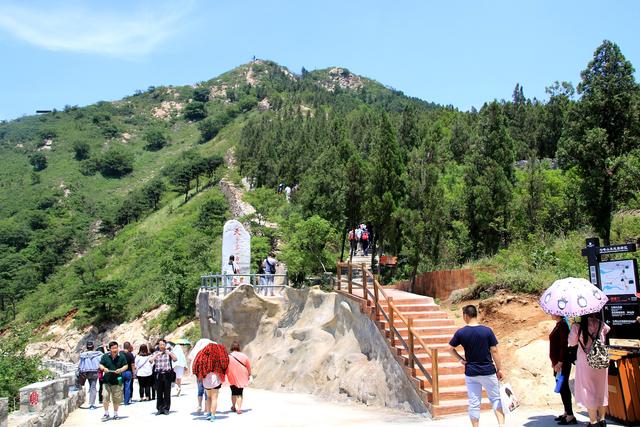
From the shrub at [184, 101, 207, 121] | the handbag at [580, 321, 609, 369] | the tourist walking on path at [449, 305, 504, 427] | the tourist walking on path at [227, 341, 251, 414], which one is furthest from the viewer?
the shrub at [184, 101, 207, 121]

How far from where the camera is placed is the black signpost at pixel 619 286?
9.15 meters

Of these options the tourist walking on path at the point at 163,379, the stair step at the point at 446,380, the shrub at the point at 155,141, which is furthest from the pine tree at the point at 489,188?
the shrub at the point at 155,141

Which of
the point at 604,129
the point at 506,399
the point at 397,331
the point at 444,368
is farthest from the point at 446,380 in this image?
the point at 604,129

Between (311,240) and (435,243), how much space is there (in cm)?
483

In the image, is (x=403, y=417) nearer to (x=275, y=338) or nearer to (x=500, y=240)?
(x=275, y=338)

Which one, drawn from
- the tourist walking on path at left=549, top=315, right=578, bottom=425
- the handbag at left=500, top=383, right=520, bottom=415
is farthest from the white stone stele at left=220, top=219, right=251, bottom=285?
the handbag at left=500, top=383, right=520, bottom=415

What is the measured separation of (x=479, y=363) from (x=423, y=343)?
306 cm

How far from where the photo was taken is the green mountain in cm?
4244

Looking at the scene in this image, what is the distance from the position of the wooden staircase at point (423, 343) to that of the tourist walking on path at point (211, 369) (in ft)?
12.4

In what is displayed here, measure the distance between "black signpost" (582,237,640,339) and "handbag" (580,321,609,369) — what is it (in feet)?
6.41

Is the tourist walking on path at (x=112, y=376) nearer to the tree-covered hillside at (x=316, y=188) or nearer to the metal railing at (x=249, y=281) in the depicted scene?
the metal railing at (x=249, y=281)

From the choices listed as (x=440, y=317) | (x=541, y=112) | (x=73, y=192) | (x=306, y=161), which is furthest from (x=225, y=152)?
(x=440, y=317)

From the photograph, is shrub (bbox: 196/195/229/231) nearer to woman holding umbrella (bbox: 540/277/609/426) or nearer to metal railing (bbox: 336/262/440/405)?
metal railing (bbox: 336/262/440/405)

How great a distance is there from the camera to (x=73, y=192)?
297 feet
